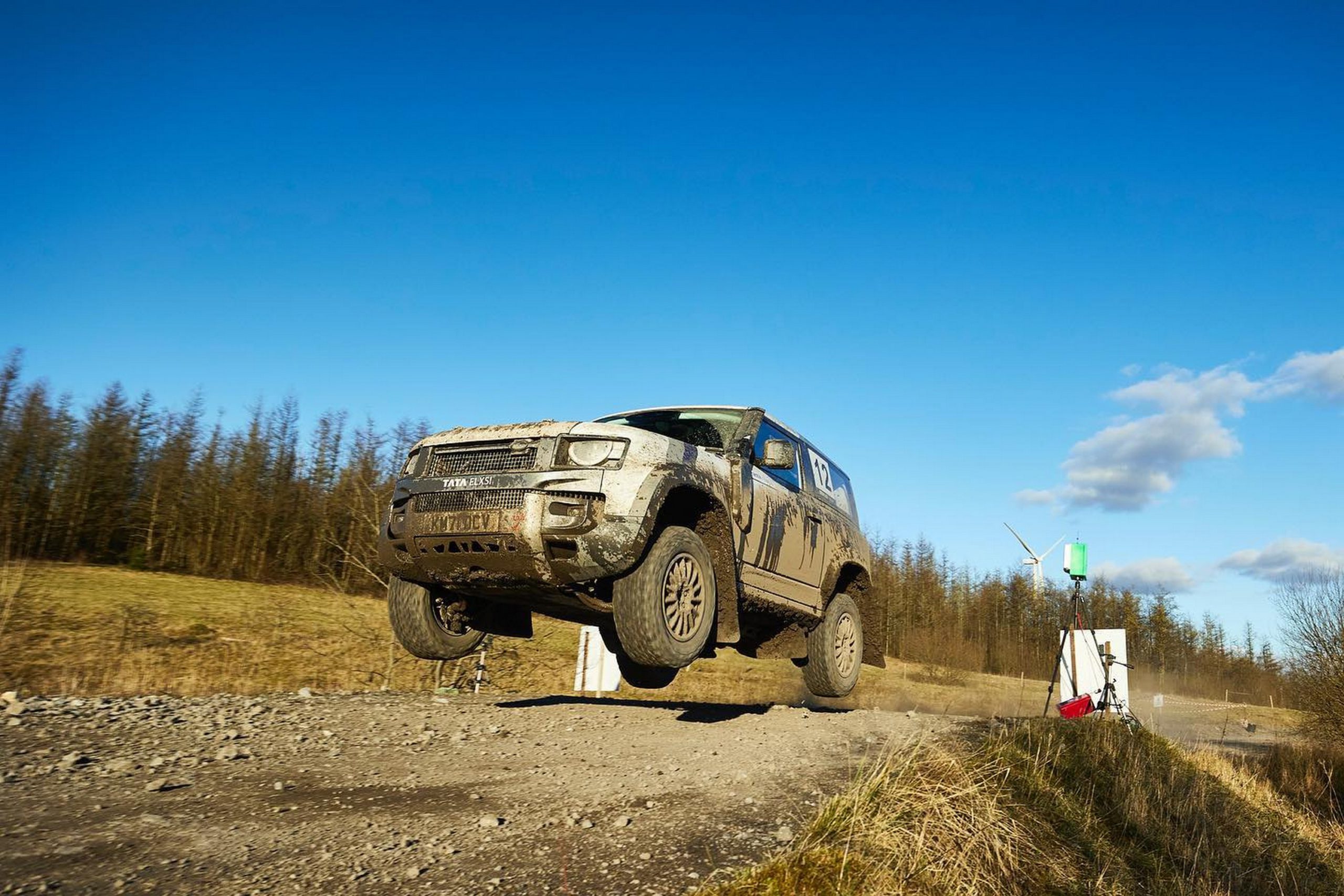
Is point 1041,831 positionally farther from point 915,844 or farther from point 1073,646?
point 1073,646

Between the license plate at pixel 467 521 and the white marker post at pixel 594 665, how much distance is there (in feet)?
27.0

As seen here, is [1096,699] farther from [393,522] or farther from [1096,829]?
[393,522]

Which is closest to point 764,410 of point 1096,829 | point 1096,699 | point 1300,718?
point 1096,829

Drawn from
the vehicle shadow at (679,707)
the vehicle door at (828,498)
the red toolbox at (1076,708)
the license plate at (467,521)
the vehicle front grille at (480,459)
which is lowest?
the red toolbox at (1076,708)

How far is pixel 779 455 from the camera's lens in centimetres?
584

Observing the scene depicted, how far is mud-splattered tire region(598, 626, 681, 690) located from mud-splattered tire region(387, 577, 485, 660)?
109 cm

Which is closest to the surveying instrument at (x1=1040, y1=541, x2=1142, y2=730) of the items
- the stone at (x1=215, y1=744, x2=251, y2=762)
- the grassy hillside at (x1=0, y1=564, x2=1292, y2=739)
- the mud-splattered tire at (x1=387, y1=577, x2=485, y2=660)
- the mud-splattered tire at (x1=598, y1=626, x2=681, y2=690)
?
the grassy hillside at (x1=0, y1=564, x2=1292, y2=739)

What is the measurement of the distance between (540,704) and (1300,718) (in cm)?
2557

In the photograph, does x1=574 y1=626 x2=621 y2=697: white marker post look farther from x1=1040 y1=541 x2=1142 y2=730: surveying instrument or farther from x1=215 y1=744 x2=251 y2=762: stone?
x1=215 y1=744 x2=251 y2=762: stone

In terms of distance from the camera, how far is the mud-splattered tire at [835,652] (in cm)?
741

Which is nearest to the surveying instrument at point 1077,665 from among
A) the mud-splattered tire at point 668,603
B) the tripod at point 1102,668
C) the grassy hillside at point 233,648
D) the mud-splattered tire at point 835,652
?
the tripod at point 1102,668

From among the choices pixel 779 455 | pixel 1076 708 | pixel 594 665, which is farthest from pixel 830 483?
pixel 1076 708

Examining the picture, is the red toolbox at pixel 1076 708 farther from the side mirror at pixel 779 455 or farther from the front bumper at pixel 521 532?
the front bumper at pixel 521 532

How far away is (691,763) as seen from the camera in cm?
507
